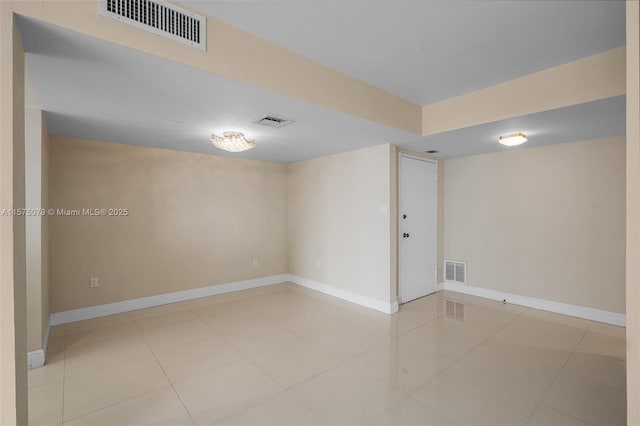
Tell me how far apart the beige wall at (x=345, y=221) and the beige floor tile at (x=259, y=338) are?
144cm

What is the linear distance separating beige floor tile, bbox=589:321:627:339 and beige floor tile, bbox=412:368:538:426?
6.37ft

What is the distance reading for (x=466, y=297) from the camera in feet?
14.7

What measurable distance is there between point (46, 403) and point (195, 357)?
1.01 metres

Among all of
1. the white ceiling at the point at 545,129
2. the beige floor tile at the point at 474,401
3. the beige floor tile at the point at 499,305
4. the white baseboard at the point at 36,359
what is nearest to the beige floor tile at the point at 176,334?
the white baseboard at the point at 36,359

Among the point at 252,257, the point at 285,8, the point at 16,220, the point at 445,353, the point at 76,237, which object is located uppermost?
the point at 285,8

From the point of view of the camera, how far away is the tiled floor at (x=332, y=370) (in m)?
1.95

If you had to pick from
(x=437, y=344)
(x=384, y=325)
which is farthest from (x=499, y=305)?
(x=384, y=325)

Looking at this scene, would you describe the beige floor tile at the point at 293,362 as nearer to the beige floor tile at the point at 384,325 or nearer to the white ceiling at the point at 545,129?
the beige floor tile at the point at 384,325

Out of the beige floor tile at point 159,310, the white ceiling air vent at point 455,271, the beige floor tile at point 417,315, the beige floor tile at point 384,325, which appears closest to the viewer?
the beige floor tile at point 384,325

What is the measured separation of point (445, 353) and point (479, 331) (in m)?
0.76

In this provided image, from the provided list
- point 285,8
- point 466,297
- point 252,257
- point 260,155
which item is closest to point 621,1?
point 285,8

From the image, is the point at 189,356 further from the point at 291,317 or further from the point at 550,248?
the point at 550,248

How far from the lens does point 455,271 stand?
4824 mm

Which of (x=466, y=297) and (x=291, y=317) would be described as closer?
(x=291, y=317)
